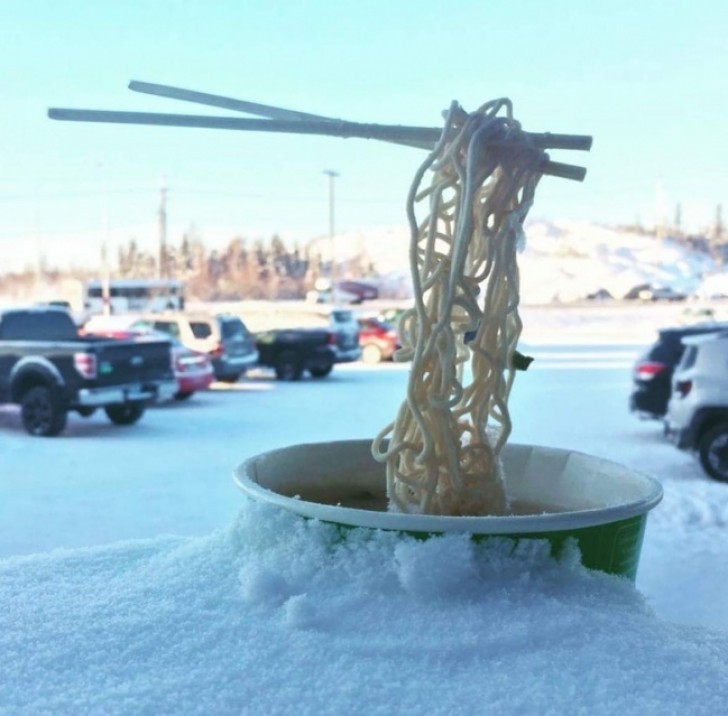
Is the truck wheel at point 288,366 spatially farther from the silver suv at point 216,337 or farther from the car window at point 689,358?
the car window at point 689,358

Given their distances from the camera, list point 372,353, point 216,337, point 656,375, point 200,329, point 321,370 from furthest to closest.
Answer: point 372,353
point 321,370
point 200,329
point 216,337
point 656,375

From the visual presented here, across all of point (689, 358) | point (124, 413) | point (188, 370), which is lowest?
point (124, 413)

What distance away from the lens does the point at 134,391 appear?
12.1 metres

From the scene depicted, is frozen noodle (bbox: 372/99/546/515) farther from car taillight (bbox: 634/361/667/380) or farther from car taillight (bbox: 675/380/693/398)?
car taillight (bbox: 634/361/667/380)

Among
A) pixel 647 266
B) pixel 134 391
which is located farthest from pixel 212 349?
pixel 647 266

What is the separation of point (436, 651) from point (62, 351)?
1054 centimetres

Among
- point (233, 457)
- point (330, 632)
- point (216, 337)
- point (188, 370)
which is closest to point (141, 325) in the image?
point (216, 337)

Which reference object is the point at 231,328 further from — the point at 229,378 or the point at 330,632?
the point at 330,632

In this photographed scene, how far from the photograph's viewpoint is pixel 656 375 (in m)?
10.9

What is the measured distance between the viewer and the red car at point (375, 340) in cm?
2341

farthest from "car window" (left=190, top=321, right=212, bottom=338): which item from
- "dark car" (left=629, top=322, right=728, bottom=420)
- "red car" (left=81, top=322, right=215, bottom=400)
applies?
"dark car" (left=629, top=322, right=728, bottom=420)

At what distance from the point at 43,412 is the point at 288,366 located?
28.2ft

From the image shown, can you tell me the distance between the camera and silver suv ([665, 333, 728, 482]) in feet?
28.8

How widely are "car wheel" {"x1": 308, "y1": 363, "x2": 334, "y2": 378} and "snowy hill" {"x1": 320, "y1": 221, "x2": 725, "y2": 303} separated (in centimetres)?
3912
